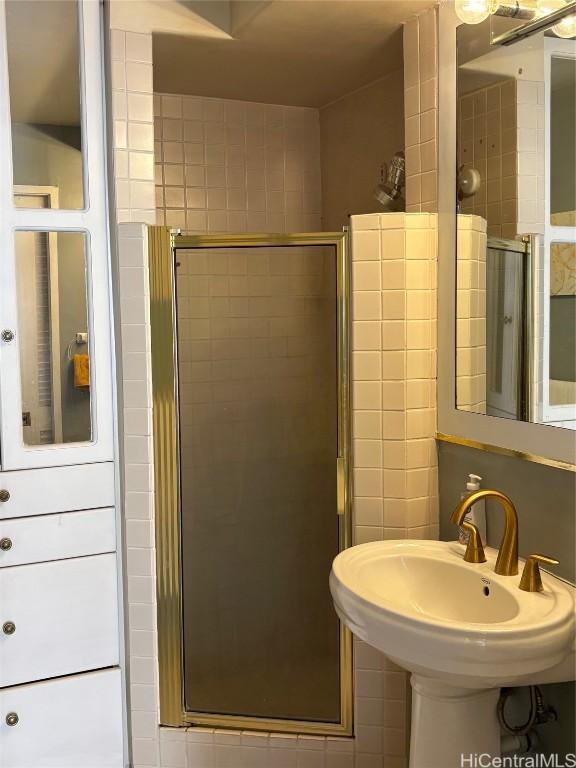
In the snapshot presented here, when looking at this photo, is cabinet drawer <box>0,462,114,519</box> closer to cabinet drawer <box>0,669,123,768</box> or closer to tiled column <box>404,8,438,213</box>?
cabinet drawer <box>0,669,123,768</box>

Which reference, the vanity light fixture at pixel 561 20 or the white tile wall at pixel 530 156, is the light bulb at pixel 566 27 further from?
the white tile wall at pixel 530 156

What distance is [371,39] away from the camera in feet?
7.78

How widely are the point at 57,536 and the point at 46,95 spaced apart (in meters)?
1.25

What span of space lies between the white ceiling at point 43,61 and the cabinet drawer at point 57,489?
99 cm

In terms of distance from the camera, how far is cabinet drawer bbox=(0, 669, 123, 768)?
2205 millimetres

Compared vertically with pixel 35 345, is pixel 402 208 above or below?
above

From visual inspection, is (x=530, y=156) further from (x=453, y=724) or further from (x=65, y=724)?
(x=65, y=724)

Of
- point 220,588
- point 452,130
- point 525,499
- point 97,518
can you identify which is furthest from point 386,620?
point 452,130

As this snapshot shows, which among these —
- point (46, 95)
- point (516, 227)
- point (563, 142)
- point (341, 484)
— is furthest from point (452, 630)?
point (46, 95)

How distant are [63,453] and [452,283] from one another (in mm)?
1191

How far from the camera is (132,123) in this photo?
2.22 m

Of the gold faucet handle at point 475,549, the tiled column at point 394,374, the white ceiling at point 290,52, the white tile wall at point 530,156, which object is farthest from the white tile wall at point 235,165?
the gold faucet handle at point 475,549

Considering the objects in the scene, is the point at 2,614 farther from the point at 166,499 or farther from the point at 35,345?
the point at 35,345

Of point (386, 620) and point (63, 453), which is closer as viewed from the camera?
point (386, 620)
